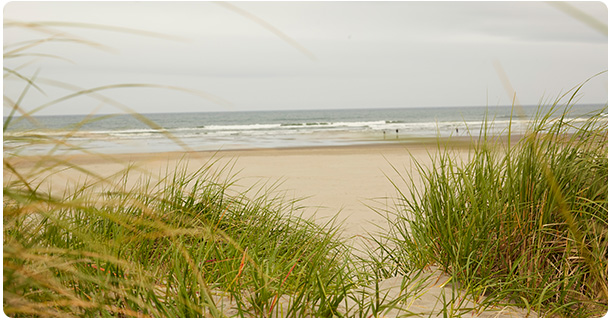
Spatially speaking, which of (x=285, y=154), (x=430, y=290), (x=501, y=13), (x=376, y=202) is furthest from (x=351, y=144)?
(x=430, y=290)

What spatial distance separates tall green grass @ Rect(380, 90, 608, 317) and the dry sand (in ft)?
0.51

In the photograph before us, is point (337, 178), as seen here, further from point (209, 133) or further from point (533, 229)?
point (209, 133)

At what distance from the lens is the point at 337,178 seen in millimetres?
9695

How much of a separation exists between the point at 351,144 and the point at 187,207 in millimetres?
15205

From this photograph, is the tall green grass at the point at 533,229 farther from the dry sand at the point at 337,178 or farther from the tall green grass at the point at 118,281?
the tall green grass at the point at 118,281

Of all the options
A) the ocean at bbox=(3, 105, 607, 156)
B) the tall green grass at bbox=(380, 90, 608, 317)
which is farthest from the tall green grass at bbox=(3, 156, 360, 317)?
the tall green grass at bbox=(380, 90, 608, 317)

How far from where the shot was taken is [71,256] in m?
2.15

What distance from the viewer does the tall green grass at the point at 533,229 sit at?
95.2 inches

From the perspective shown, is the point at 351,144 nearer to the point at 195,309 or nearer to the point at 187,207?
the point at 187,207

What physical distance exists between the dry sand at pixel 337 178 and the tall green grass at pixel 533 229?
16 cm

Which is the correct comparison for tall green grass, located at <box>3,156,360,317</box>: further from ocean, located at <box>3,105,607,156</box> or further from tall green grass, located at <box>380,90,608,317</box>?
tall green grass, located at <box>380,90,608,317</box>

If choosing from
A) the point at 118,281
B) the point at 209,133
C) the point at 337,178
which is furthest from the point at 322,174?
the point at 209,133

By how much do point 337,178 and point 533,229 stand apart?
283 inches

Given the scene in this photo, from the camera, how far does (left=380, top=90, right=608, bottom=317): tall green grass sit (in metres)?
2.42
